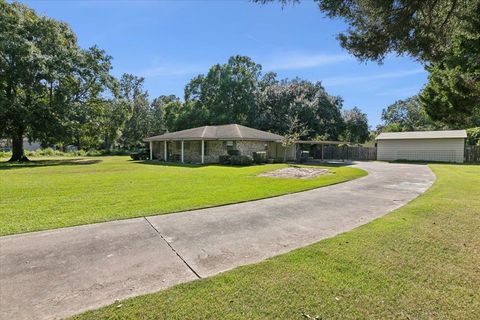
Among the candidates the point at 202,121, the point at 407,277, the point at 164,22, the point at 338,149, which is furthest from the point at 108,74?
the point at 407,277

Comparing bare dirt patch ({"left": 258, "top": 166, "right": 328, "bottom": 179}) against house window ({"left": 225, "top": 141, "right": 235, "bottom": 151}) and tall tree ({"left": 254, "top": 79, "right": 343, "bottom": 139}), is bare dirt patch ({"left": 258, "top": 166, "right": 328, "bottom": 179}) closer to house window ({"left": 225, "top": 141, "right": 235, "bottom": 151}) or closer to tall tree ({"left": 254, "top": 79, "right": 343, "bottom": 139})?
house window ({"left": 225, "top": 141, "right": 235, "bottom": 151})

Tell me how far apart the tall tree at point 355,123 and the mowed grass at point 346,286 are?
1407 inches

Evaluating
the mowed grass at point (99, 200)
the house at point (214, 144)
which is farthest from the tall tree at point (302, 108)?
the mowed grass at point (99, 200)

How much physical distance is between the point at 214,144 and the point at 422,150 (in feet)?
72.1

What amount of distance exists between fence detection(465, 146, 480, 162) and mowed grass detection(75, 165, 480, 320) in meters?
29.4

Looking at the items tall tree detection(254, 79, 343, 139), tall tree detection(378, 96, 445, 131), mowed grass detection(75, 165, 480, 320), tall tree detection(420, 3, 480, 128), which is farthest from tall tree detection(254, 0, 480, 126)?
tall tree detection(378, 96, 445, 131)

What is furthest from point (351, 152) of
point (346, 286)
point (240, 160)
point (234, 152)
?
point (346, 286)

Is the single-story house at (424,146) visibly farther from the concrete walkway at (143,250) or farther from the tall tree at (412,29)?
the concrete walkway at (143,250)

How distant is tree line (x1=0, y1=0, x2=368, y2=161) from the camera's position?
2289 cm

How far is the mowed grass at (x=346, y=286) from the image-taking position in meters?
2.82

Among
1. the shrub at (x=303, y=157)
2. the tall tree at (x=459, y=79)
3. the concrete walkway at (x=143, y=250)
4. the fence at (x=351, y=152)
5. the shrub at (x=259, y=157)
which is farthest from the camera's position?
the fence at (x=351, y=152)

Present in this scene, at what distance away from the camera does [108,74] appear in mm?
28938

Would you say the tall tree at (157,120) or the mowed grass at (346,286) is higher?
the tall tree at (157,120)

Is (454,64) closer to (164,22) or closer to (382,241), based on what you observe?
(382,241)
